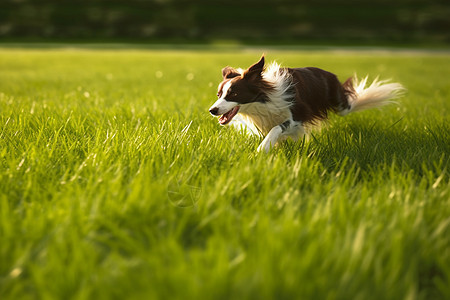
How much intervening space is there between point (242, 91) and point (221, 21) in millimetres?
38870

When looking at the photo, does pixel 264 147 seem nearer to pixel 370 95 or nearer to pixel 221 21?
pixel 370 95

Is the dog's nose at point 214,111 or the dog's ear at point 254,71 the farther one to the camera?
the dog's ear at point 254,71

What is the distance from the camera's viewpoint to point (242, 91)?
298cm

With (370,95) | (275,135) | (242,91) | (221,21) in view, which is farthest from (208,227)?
(221,21)

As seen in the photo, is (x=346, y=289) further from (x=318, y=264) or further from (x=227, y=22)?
(x=227, y=22)

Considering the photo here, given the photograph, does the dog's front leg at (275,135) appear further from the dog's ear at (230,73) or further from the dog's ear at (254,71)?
the dog's ear at (230,73)

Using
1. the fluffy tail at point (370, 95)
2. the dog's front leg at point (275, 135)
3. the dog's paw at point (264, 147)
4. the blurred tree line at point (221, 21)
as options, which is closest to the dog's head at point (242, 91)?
the dog's front leg at point (275, 135)

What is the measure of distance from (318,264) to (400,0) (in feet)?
163

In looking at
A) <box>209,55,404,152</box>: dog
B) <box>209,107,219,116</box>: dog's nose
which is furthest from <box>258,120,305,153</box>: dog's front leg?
<box>209,107,219,116</box>: dog's nose

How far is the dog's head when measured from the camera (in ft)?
9.67

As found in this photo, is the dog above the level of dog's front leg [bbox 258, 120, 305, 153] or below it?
above

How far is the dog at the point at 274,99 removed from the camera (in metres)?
2.97

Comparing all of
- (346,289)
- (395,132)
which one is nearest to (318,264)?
(346,289)

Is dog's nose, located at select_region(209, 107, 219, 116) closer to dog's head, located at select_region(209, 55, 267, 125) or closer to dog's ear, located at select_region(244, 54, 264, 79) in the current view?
dog's head, located at select_region(209, 55, 267, 125)
